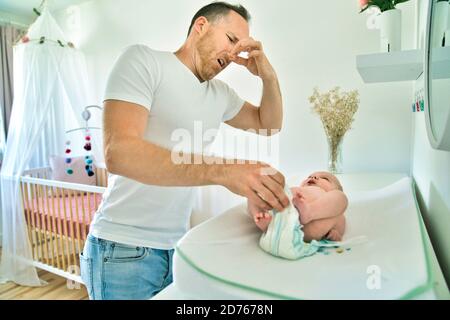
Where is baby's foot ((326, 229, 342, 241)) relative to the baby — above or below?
below

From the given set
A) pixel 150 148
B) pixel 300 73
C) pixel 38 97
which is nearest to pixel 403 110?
pixel 300 73

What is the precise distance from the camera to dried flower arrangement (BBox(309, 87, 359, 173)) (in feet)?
3.47

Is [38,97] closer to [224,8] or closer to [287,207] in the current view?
[224,8]

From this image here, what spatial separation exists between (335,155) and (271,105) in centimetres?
41

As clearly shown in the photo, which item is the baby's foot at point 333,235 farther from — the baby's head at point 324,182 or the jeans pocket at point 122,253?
the jeans pocket at point 122,253

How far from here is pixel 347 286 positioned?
Answer: 0.31 meters

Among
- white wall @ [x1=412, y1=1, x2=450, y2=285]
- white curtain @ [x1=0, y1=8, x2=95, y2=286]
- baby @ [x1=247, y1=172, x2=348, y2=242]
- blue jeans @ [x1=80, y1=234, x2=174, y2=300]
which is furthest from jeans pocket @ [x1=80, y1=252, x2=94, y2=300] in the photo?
white curtain @ [x1=0, y1=8, x2=95, y2=286]

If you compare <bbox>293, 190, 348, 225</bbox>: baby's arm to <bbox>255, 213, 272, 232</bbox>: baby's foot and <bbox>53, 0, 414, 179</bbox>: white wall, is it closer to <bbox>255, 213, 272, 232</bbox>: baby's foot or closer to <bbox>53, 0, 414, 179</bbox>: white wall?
<bbox>255, 213, 272, 232</bbox>: baby's foot

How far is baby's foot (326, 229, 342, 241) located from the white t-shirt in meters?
0.40

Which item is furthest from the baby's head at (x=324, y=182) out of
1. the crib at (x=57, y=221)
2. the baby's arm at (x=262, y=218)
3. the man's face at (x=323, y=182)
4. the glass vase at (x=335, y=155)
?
the crib at (x=57, y=221)

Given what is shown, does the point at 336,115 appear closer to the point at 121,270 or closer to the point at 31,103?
the point at 121,270

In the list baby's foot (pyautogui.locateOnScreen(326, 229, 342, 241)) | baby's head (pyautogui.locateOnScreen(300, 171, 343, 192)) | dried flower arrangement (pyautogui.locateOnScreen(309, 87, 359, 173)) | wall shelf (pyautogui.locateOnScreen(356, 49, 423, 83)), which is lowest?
baby's foot (pyautogui.locateOnScreen(326, 229, 342, 241))

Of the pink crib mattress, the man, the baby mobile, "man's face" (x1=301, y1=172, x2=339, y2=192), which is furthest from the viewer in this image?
the baby mobile

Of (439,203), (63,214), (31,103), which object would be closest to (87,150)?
(31,103)
